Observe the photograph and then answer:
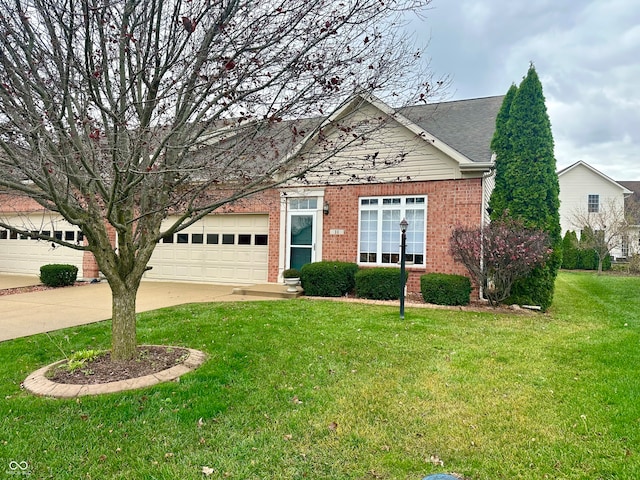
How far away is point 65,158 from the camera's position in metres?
3.78

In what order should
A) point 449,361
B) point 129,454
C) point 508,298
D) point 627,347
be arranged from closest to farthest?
point 129,454
point 449,361
point 627,347
point 508,298

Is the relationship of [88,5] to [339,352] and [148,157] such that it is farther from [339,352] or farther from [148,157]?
[339,352]

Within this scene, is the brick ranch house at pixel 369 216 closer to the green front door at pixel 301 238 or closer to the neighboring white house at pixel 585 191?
the green front door at pixel 301 238

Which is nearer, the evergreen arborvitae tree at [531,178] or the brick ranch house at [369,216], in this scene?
the evergreen arborvitae tree at [531,178]

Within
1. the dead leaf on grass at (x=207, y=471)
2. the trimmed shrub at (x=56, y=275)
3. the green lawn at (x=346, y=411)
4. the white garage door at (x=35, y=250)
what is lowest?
the dead leaf on grass at (x=207, y=471)

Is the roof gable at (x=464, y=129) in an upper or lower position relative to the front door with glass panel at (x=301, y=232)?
upper

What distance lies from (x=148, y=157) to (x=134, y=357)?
229 cm

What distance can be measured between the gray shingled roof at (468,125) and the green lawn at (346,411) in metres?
5.54

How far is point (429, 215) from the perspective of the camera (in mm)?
10438

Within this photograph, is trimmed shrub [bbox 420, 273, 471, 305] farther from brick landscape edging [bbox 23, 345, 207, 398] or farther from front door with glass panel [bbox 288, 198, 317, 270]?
brick landscape edging [bbox 23, 345, 207, 398]

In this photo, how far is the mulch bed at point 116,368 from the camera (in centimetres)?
419

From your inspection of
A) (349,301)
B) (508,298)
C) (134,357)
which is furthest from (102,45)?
(508,298)

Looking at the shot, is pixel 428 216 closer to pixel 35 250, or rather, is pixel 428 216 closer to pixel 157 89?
pixel 157 89

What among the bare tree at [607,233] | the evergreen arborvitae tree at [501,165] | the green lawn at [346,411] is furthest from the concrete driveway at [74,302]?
the bare tree at [607,233]
